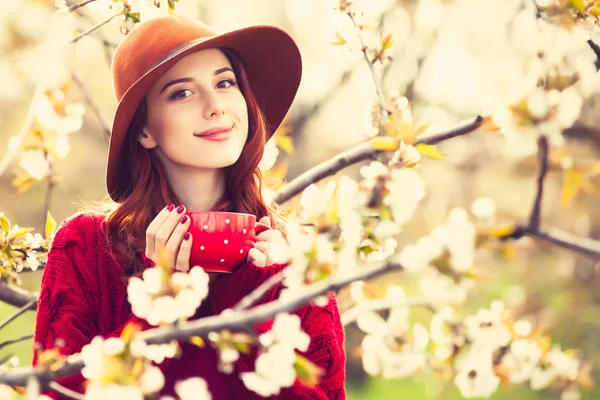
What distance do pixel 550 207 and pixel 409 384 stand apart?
2.23 meters

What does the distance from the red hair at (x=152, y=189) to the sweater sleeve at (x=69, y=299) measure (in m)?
0.07

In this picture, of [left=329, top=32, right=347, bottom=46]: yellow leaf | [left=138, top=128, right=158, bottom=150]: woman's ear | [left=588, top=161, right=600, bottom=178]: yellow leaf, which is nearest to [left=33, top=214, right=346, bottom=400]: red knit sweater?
[left=138, top=128, right=158, bottom=150]: woman's ear

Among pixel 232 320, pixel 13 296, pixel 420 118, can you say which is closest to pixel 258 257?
pixel 232 320

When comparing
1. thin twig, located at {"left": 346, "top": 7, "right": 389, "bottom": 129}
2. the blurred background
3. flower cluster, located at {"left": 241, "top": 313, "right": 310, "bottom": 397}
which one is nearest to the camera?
flower cluster, located at {"left": 241, "top": 313, "right": 310, "bottom": 397}

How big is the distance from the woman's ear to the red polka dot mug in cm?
36

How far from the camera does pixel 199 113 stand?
4.97 ft

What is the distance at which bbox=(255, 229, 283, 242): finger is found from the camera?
137cm

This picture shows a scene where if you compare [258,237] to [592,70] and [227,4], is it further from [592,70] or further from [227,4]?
[227,4]

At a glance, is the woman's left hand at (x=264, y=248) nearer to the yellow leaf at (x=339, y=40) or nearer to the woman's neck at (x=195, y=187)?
the woman's neck at (x=195, y=187)

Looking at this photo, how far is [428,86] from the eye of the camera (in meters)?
6.39

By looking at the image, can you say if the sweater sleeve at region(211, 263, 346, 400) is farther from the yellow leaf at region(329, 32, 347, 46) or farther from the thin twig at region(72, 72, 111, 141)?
the thin twig at region(72, 72, 111, 141)

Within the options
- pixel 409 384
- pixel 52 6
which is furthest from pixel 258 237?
pixel 409 384


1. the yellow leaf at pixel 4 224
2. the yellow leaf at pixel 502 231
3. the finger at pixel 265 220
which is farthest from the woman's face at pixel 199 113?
the yellow leaf at pixel 502 231

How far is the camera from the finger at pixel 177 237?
1.28 m
